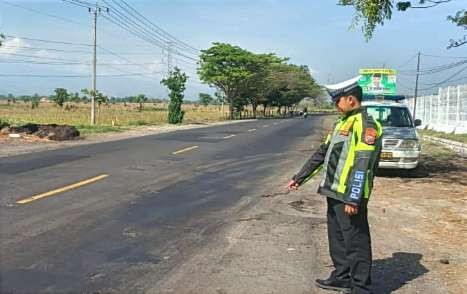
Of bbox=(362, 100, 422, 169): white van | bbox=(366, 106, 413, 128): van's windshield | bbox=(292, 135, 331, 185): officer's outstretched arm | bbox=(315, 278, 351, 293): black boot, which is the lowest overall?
bbox=(315, 278, 351, 293): black boot

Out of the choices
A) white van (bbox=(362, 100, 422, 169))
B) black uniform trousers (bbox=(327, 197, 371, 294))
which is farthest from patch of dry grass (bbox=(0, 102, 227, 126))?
black uniform trousers (bbox=(327, 197, 371, 294))

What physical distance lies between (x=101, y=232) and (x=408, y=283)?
3.72 meters

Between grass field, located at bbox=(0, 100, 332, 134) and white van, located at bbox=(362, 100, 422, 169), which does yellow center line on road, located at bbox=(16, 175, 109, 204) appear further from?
grass field, located at bbox=(0, 100, 332, 134)

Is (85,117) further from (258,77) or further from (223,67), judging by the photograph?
(258,77)

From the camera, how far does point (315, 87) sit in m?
135

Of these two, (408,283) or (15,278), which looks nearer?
(15,278)

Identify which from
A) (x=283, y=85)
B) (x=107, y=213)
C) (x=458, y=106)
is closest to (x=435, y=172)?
(x=107, y=213)

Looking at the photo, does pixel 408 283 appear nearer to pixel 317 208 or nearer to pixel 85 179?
pixel 317 208

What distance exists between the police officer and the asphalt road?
1.74 metres

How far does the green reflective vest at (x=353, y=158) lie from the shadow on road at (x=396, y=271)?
107cm

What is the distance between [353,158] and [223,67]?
6306 cm

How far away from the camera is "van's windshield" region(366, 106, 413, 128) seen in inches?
583

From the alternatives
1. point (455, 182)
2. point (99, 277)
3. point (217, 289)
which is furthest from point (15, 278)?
point (455, 182)

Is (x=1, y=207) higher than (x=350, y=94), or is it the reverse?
(x=350, y=94)
